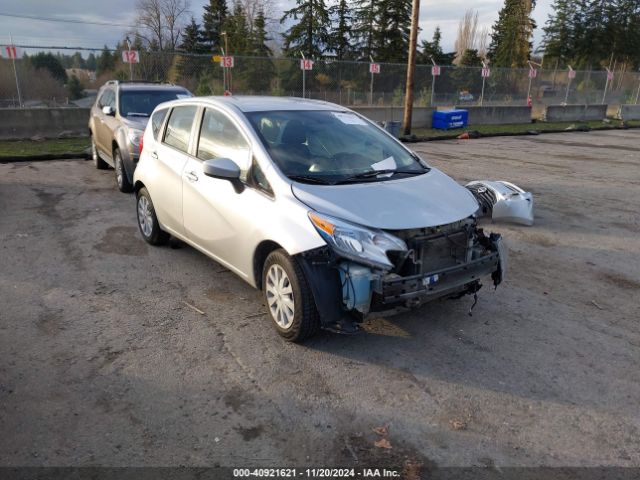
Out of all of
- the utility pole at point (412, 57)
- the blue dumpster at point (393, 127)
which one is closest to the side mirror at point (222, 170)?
the blue dumpster at point (393, 127)

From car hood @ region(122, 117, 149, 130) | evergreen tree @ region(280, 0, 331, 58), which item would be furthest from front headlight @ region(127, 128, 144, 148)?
evergreen tree @ region(280, 0, 331, 58)

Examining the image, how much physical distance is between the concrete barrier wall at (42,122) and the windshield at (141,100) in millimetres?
7494

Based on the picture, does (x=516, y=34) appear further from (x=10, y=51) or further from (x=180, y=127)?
(x=180, y=127)

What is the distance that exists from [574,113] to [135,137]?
2692 centimetres

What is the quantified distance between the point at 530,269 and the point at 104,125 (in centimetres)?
790

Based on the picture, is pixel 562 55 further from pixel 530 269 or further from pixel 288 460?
pixel 288 460

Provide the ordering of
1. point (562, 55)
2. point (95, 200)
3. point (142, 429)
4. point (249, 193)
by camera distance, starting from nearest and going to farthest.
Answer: point (142, 429) < point (249, 193) < point (95, 200) < point (562, 55)

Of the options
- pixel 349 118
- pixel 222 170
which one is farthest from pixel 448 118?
pixel 222 170

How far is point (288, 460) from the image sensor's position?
2791mm

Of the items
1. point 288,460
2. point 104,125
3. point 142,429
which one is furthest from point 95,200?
point 288,460

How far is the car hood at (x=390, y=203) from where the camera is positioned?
12.2 feet

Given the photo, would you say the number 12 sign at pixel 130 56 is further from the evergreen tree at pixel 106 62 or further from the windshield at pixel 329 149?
the windshield at pixel 329 149

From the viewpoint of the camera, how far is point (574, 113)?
28.4 metres

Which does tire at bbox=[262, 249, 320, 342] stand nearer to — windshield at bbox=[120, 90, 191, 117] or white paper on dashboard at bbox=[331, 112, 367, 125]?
white paper on dashboard at bbox=[331, 112, 367, 125]
